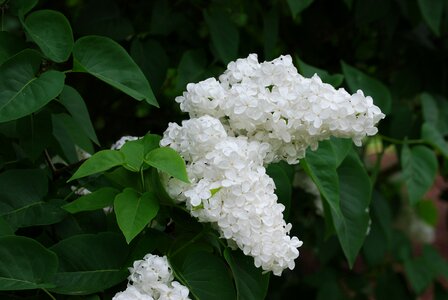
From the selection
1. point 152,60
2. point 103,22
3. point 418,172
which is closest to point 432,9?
point 418,172

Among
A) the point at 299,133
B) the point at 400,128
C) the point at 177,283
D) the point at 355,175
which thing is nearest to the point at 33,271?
the point at 177,283

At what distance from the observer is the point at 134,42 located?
2020 mm

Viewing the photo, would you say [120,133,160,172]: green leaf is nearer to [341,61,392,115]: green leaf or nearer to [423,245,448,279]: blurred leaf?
[341,61,392,115]: green leaf

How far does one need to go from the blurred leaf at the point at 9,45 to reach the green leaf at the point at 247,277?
1.70 feet

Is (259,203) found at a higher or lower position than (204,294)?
higher

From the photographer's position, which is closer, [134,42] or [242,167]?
[242,167]

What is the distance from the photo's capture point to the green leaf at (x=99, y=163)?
3.76 feet

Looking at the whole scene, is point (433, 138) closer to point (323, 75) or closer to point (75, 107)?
point (323, 75)

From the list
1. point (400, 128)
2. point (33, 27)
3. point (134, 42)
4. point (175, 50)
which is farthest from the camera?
point (400, 128)

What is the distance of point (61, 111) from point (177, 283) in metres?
0.57

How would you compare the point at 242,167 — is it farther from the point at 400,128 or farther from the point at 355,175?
the point at 400,128

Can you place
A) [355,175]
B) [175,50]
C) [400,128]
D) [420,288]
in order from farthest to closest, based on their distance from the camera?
[420,288] → [400,128] → [175,50] → [355,175]

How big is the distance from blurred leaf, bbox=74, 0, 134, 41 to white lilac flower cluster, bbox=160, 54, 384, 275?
2.44 ft

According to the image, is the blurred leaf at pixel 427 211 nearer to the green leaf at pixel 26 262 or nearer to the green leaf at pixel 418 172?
the green leaf at pixel 418 172
